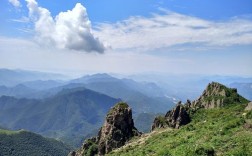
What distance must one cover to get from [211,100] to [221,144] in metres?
81.7

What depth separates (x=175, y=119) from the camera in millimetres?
117000

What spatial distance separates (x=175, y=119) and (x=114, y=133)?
824 inches

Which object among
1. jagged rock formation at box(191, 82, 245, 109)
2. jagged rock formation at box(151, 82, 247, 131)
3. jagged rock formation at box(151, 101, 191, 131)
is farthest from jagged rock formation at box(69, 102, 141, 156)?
jagged rock formation at box(191, 82, 245, 109)

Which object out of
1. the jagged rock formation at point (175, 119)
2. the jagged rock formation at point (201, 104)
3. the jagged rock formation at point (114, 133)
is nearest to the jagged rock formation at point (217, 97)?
the jagged rock formation at point (201, 104)

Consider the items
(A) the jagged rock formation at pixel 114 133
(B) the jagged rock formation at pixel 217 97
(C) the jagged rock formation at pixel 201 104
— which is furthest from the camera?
(B) the jagged rock formation at pixel 217 97

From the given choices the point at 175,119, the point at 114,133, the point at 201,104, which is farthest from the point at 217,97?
the point at 114,133

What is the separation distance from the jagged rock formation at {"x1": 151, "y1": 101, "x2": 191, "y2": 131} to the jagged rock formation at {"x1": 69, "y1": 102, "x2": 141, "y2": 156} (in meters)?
8.16

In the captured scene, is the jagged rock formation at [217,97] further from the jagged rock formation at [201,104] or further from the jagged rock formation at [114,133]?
the jagged rock formation at [114,133]

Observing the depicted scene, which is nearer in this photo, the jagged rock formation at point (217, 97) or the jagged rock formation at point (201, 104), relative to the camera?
the jagged rock formation at point (201, 104)

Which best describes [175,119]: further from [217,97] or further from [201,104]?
[217,97]

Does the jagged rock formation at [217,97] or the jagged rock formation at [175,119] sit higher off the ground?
the jagged rock formation at [217,97]

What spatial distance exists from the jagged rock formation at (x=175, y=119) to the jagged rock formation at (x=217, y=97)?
564 inches

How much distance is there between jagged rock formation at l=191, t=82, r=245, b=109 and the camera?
418 ft

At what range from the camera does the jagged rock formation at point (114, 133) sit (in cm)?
11375
